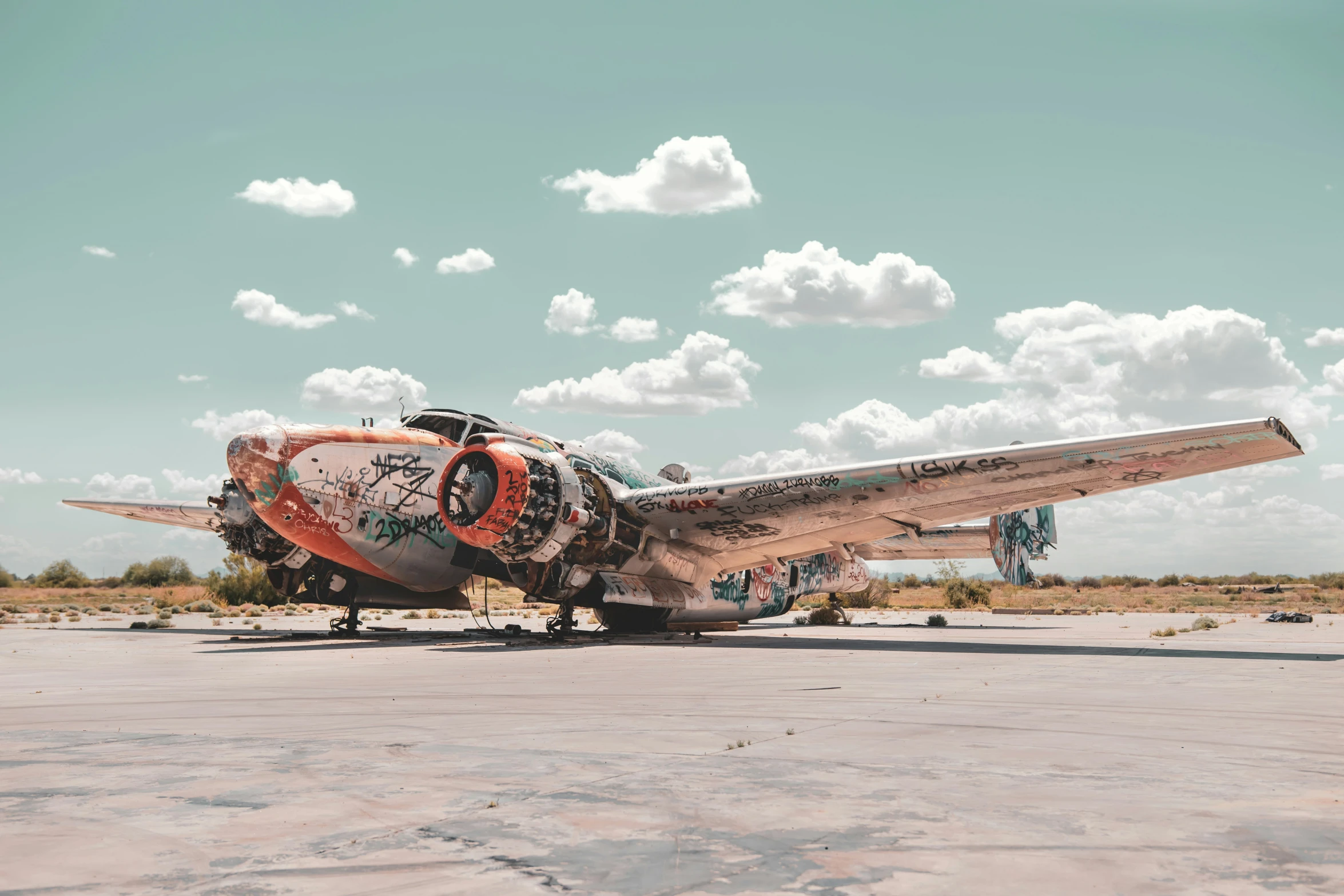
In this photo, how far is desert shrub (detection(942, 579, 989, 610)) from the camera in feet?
178

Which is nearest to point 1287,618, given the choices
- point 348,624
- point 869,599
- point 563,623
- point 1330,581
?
point 563,623

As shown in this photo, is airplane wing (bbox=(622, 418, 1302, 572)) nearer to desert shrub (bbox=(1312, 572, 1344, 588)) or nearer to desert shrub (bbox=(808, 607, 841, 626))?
desert shrub (bbox=(808, 607, 841, 626))

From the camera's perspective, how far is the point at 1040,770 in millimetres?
6215

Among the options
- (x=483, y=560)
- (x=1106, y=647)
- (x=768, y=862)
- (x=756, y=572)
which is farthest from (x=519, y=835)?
(x=756, y=572)

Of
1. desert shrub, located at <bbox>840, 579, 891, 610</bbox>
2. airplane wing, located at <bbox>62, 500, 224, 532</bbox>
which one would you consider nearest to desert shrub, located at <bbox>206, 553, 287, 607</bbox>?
airplane wing, located at <bbox>62, 500, 224, 532</bbox>

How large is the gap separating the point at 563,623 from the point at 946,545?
52.9 ft

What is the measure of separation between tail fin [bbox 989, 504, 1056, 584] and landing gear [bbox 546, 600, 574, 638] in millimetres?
16091

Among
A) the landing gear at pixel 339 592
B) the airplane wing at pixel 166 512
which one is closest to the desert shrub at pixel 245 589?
the airplane wing at pixel 166 512

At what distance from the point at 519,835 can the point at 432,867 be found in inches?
23.2

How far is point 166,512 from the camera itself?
99.7ft

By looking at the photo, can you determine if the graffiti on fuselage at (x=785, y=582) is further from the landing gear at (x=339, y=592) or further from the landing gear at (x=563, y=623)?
the landing gear at (x=339, y=592)

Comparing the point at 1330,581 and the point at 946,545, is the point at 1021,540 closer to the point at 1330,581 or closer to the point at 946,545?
the point at 946,545

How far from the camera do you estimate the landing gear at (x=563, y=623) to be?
20781 mm

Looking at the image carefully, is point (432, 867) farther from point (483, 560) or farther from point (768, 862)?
point (483, 560)
